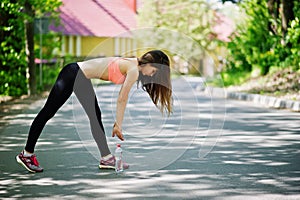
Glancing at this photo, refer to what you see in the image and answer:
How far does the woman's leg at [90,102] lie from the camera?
665cm

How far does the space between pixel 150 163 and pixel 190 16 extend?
3325 centimetres

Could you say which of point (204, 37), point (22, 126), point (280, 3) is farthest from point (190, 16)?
point (22, 126)

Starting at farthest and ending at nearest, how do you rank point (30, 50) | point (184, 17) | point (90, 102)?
point (184, 17), point (30, 50), point (90, 102)

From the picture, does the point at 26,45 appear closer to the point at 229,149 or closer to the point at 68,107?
the point at 68,107

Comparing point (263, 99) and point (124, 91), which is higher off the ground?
point (124, 91)

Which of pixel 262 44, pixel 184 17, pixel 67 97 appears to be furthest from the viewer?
pixel 184 17

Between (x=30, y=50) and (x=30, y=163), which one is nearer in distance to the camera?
(x=30, y=163)

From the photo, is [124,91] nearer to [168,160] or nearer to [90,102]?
[90,102]

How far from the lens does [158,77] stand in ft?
21.2

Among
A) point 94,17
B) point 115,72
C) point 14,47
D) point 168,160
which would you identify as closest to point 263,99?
point 14,47

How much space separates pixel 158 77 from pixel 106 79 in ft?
1.78

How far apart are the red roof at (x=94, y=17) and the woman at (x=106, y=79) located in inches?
1162

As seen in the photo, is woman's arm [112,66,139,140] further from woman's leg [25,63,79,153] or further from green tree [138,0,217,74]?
green tree [138,0,217,74]

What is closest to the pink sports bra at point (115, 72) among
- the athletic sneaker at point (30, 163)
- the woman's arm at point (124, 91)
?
the woman's arm at point (124, 91)
